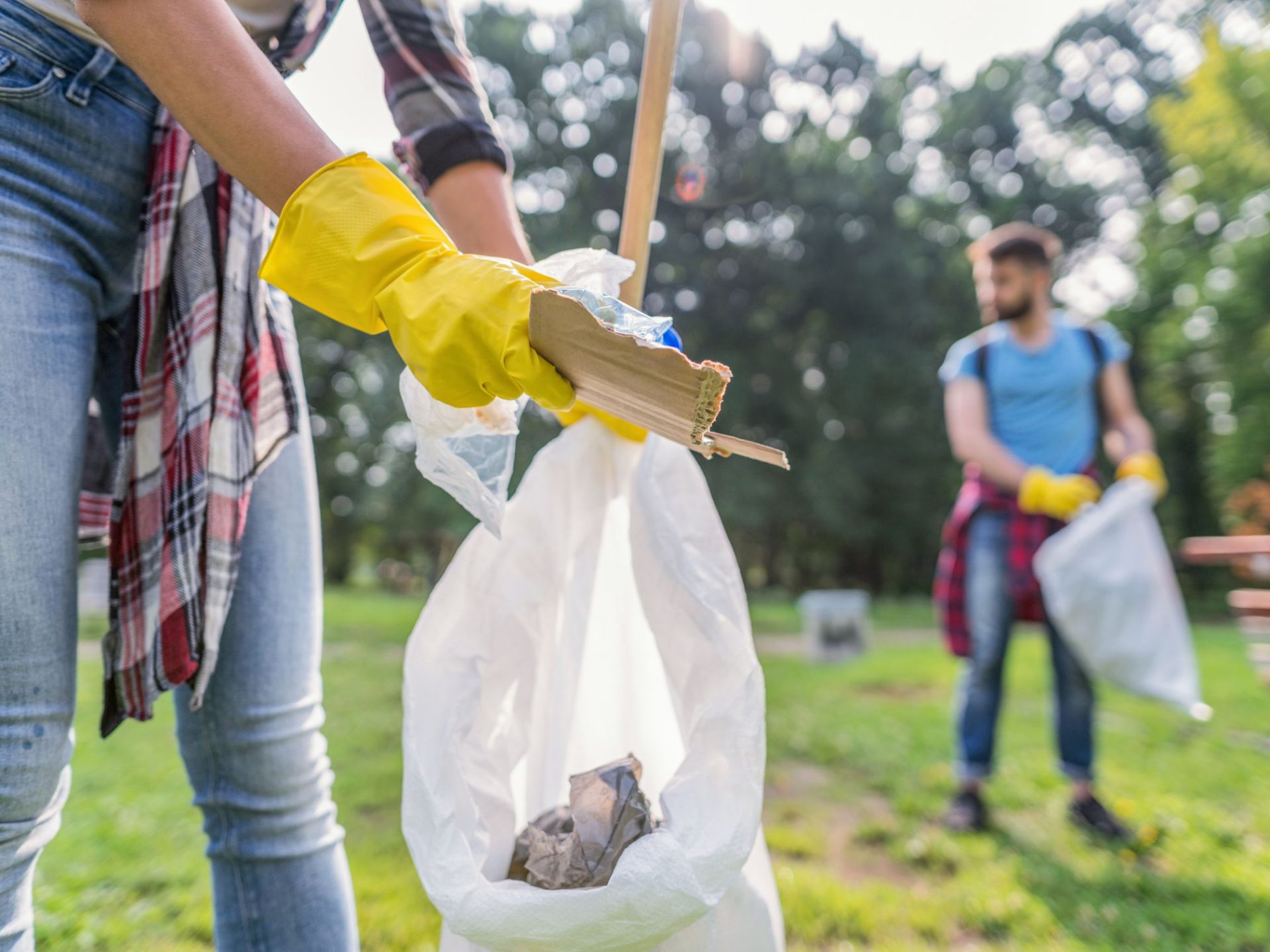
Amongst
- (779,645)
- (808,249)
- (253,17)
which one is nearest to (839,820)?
(253,17)

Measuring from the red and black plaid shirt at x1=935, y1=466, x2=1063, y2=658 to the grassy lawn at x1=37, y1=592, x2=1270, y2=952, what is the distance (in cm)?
57

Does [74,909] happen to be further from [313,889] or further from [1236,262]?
[1236,262]

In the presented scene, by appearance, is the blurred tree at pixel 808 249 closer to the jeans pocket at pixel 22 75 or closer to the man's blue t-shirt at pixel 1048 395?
the man's blue t-shirt at pixel 1048 395

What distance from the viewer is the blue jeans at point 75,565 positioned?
79 centimetres

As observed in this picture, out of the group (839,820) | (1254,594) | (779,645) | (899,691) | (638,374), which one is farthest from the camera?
(779,645)

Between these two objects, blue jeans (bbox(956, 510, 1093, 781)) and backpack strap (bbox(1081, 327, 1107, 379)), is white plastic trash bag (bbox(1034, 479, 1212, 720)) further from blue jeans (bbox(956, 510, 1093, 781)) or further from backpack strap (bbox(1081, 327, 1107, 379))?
backpack strap (bbox(1081, 327, 1107, 379))

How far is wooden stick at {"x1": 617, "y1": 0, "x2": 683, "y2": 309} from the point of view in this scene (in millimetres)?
927

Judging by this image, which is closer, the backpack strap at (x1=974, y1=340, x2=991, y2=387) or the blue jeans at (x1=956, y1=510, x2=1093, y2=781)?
the blue jeans at (x1=956, y1=510, x2=1093, y2=781)

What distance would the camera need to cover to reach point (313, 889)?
1.03m

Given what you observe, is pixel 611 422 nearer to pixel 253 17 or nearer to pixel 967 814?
pixel 253 17

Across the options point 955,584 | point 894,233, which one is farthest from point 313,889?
point 894,233

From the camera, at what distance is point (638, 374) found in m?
0.67

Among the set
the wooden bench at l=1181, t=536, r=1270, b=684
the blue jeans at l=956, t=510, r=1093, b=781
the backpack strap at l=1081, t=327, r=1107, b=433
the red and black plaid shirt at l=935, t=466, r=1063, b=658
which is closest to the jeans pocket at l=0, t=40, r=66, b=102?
the red and black plaid shirt at l=935, t=466, r=1063, b=658

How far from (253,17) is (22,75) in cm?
23
